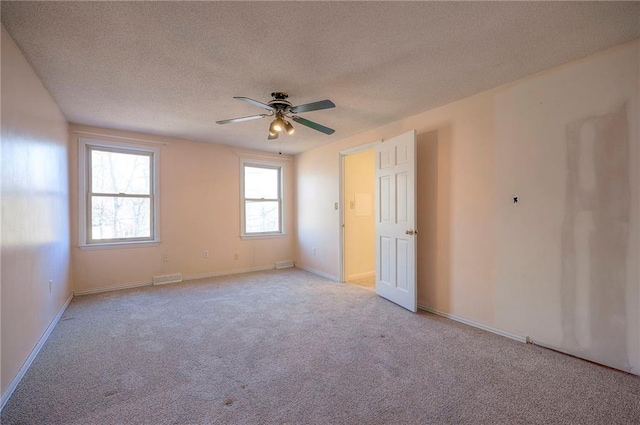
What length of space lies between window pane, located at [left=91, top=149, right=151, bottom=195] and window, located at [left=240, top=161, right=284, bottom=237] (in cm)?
158

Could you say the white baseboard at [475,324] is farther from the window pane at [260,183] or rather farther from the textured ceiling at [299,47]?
the window pane at [260,183]

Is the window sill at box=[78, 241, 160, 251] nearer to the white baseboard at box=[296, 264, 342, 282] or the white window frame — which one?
the white window frame

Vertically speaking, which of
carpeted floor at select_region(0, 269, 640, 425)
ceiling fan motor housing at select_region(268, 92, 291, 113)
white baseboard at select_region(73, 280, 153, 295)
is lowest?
carpeted floor at select_region(0, 269, 640, 425)

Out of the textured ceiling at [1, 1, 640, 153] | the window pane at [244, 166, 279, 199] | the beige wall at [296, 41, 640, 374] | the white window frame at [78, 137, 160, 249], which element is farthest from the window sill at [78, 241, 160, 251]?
the beige wall at [296, 41, 640, 374]

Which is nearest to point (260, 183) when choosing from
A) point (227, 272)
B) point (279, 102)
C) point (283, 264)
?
point (283, 264)

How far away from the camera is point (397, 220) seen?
11.8 feet

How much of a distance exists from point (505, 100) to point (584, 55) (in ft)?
1.96

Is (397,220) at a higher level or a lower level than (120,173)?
lower

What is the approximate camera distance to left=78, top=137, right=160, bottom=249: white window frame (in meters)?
4.03

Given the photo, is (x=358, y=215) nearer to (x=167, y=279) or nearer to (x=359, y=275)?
(x=359, y=275)

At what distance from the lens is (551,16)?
179 cm

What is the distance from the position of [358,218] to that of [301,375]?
328cm

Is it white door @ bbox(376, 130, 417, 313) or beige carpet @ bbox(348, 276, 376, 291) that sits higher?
white door @ bbox(376, 130, 417, 313)

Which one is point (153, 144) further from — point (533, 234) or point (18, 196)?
point (533, 234)
